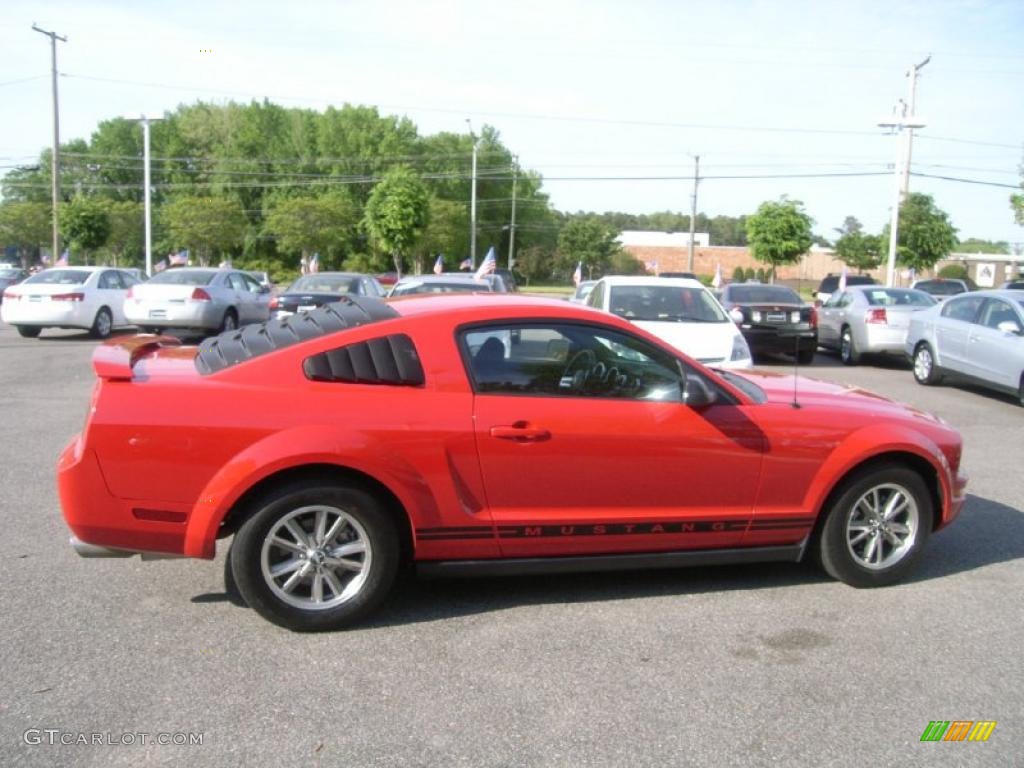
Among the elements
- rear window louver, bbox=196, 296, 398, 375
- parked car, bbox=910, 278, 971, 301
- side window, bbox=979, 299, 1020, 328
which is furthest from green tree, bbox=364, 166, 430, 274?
rear window louver, bbox=196, 296, 398, 375

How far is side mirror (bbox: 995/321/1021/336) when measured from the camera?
11677 millimetres

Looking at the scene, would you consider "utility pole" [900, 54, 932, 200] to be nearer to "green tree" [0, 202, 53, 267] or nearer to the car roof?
the car roof

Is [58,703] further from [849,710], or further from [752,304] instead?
[752,304]

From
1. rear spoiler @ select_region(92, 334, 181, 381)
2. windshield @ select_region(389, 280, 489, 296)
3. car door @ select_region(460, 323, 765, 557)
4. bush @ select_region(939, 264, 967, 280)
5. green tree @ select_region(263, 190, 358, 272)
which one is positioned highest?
green tree @ select_region(263, 190, 358, 272)

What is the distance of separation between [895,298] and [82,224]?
147 ft

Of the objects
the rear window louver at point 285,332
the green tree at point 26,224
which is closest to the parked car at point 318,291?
the rear window louver at point 285,332

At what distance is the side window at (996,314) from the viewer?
Answer: 12.0m

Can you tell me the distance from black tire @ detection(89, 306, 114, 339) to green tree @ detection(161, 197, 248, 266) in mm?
44078

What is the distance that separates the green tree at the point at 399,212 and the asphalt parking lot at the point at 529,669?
48696mm

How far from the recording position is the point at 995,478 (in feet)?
25.1

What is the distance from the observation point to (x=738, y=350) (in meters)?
10.3

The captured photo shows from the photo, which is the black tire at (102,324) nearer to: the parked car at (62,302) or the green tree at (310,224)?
the parked car at (62,302)

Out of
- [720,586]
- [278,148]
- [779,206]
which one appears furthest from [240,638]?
[278,148]

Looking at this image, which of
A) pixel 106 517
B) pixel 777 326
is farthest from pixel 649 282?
pixel 106 517
